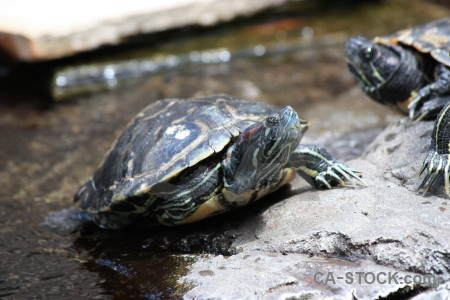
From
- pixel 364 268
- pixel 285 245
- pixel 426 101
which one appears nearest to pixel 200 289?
pixel 285 245

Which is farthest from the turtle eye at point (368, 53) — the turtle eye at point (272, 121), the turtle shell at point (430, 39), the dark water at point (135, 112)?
the turtle eye at point (272, 121)

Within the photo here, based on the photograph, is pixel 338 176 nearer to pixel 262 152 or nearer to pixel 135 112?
pixel 262 152

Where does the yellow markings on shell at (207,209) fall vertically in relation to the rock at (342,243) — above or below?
above

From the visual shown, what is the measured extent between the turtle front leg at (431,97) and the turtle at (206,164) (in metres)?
1.04

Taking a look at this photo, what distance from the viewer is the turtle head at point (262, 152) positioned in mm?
3889

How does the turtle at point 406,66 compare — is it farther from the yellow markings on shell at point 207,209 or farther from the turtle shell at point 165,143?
the yellow markings on shell at point 207,209

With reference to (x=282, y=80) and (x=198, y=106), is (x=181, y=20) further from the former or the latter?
(x=198, y=106)

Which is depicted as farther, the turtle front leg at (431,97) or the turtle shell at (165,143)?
the turtle front leg at (431,97)

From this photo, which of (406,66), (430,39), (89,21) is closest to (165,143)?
(406,66)

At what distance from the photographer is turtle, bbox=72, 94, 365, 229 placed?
4059 millimetres

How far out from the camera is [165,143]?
4359 mm

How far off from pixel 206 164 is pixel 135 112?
4.02 metres

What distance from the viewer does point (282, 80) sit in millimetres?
9062

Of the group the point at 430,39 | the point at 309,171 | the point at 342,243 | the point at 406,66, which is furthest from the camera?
the point at 406,66
